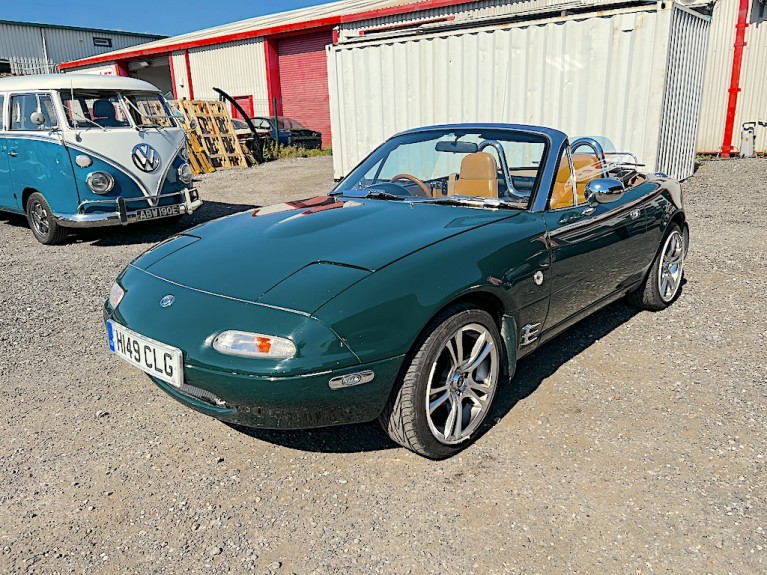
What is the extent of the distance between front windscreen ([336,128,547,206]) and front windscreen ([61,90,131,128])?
4.73 metres

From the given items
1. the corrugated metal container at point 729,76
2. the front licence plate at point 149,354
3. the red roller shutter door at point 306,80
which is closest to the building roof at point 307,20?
the red roller shutter door at point 306,80

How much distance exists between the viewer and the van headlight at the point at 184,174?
7.90 meters

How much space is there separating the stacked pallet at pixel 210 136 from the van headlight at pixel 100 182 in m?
7.98

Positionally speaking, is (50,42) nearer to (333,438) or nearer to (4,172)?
(4,172)

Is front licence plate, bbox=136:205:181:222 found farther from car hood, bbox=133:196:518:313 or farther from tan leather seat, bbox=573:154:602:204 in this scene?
tan leather seat, bbox=573:154:602:204

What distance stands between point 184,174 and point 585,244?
6.03m

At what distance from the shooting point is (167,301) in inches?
103

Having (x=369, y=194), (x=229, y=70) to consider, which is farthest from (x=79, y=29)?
(x=369, y=194)

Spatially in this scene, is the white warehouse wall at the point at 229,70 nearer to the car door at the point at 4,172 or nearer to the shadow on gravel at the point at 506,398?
the car door at the point at 4,172

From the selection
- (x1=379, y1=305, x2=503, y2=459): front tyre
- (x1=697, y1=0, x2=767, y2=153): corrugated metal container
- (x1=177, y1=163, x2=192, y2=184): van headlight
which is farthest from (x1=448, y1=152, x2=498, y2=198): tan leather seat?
(x1=697, y1=0, x2=767, y2=153): corrugated metal container

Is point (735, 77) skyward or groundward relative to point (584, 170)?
skyward

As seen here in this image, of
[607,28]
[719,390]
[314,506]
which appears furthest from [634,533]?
[607,28]

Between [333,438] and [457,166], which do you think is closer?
[333,438]

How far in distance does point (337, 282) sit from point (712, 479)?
70.4 inches
